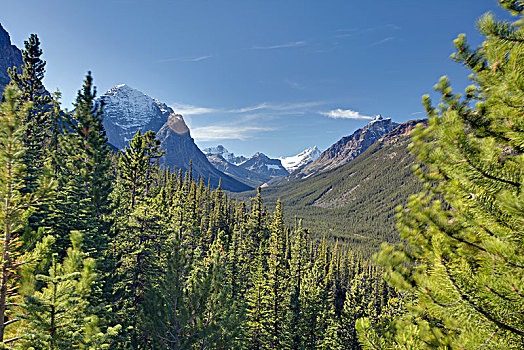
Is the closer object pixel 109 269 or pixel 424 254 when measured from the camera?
pixel 424 254

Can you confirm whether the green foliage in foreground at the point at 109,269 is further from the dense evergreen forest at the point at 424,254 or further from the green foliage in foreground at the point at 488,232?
the green foliage in foreground at the point at 488,232

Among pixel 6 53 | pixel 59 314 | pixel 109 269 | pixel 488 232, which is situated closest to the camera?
pixel 488 232

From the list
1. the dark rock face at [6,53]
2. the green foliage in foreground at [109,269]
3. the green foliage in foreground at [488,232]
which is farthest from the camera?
the dark rock face at [6,53]

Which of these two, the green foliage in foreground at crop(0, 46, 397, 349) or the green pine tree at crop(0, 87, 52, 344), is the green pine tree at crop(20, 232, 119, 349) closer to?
the green foliage in foreground at crop(0, 46, 397, 349)

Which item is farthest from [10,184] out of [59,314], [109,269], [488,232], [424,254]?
[109,269]

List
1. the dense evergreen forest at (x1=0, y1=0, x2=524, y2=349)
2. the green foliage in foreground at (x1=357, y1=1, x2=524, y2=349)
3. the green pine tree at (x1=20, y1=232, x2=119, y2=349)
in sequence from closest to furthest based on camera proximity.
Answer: the green foliage in foreground at (x1=357, y1=1, x2=524, y2=349)
the dense evergreen forest at (x1=0, y1=0, x2=524, y2=349)
the green pine tree at (x1=20, y1=232, x2=119, y2=349)

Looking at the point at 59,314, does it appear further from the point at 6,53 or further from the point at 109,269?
the point at 6,53

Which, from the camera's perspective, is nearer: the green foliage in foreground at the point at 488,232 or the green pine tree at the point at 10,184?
the green foliage in foreground at the point at 488,232

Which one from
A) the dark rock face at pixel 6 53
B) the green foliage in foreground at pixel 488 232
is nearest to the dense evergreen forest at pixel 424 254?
the green foliage in foreground at pixel 488 232

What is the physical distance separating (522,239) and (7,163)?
8690 millimetres

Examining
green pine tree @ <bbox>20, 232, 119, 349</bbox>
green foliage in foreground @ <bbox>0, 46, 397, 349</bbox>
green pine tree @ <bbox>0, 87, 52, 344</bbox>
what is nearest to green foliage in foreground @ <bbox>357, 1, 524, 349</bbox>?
green pine tree @ <bbox>20, 232, 119, 349</bbox>

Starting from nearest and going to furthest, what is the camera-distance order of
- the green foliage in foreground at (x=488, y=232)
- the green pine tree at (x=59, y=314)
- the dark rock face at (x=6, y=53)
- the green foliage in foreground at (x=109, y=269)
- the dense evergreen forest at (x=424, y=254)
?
the green foliage in foreground at (x=488, y=232) → the dense evergreen forest at (x=424, y=254) → the green pine tree at (x=59, y=314) → the green foliage in foreground at (x=109, y=269) → the dark rock face at (x=6, y=53)

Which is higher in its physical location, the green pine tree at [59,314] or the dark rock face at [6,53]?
the dark rock face at [6,53]

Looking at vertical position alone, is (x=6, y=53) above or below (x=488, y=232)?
above
